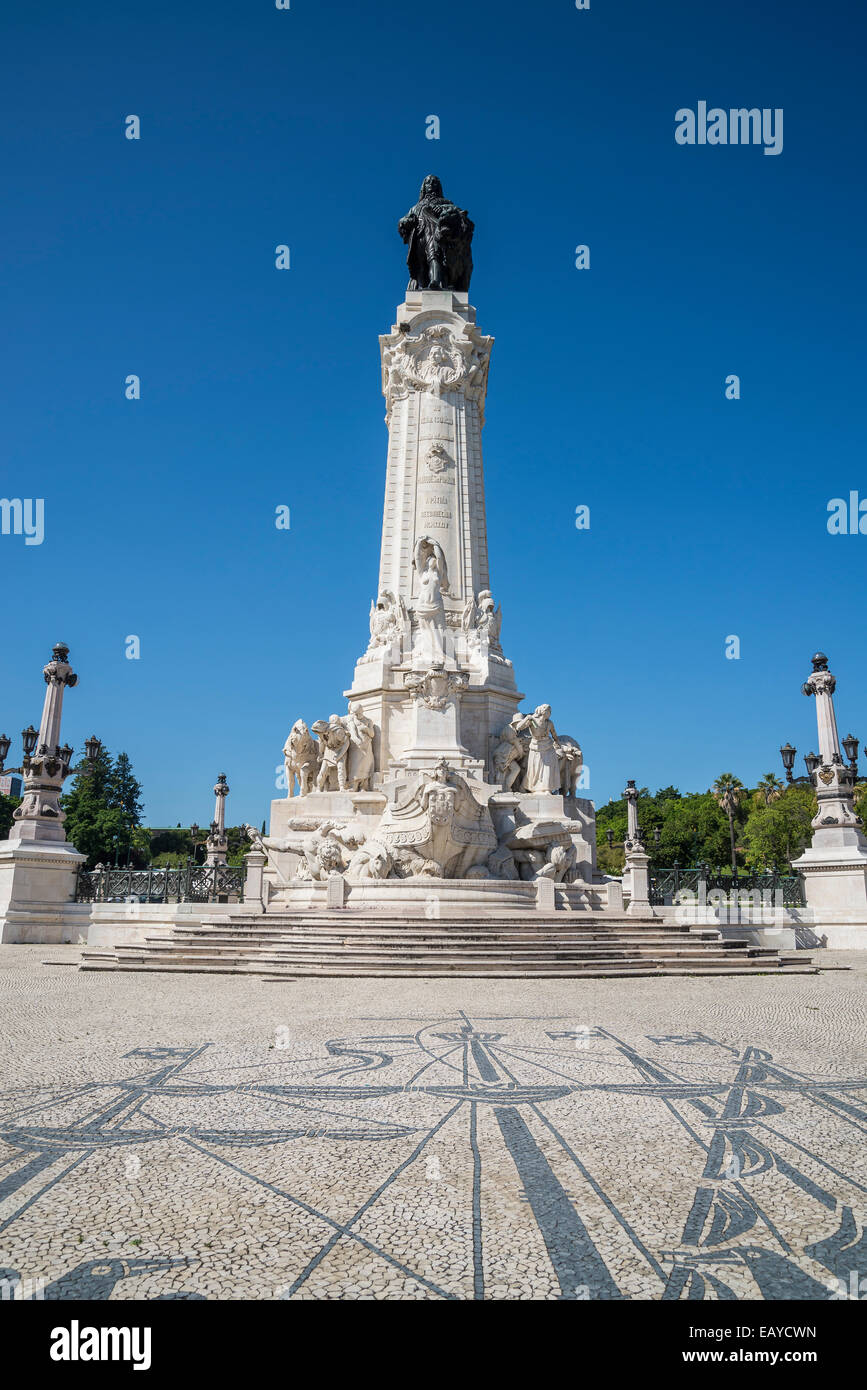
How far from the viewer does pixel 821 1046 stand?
25.1ft

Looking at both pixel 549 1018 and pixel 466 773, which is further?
pixel 466 773

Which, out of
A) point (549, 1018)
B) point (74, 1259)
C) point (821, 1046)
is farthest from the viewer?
point (549, 1018)

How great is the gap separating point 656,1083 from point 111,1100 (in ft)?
12.3

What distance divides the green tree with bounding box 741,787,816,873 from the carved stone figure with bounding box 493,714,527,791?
3281 centimetres

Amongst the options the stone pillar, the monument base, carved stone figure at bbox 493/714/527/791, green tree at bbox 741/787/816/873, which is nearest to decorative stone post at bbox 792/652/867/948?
carved stone figure at bbox 493/714/527/791

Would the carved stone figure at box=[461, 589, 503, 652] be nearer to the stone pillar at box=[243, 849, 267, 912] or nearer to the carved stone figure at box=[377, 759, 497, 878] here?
the carved stone figure at box=[377, 759, 497, 878]

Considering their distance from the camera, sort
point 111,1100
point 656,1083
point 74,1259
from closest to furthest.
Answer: point 74,1259 → point 111,1100 → point 656,1083

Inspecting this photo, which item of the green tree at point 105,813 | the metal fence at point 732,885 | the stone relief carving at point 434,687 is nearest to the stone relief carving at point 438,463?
the stone relief carving at point 434,687

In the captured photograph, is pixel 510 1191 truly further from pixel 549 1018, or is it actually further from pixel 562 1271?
pixel 549 1018

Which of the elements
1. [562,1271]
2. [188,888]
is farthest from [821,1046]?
[188,888]

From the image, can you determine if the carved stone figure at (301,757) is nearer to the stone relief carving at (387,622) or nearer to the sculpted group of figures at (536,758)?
the stone relief carving at (387,622)

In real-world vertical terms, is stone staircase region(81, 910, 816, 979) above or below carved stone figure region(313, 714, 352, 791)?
below

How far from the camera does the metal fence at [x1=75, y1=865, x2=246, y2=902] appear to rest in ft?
79.6

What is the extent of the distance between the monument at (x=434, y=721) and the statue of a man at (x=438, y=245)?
0.24 ft
